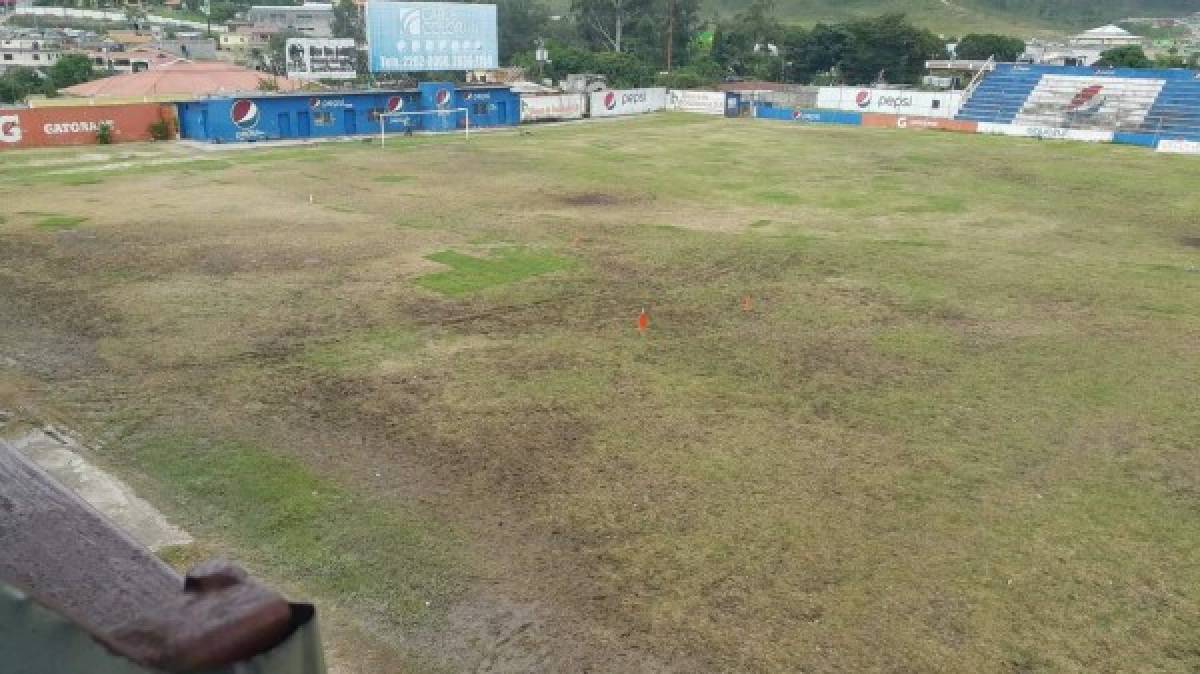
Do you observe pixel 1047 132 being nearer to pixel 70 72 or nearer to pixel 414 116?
pixel 414 116

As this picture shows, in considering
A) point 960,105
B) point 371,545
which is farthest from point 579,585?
point 960,105

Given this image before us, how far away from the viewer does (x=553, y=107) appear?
194ft

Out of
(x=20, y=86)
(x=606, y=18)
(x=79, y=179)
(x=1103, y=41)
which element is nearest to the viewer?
(x=79, y=179)

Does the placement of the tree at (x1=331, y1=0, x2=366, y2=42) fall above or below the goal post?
above

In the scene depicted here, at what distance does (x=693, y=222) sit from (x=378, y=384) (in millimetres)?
15142

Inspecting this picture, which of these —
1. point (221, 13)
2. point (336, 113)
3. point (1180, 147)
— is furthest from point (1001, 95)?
point (221, 13)

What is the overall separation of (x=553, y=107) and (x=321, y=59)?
1065 inches

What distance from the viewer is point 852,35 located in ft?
274

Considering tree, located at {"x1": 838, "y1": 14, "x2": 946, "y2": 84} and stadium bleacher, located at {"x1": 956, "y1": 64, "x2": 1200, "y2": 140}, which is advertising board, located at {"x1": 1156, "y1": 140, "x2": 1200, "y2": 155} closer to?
stadium bleacher, located at {"x1": 956, "y1": 64, "x2": 1200, "y2": 140}

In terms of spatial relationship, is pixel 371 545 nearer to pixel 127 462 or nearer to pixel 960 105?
pixel 127 462

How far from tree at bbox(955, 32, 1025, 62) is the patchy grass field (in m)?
80.0

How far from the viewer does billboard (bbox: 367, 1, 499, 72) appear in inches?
2174

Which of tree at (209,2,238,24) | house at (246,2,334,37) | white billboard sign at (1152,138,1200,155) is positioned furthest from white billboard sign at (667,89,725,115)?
tree at (209,2,238,24)

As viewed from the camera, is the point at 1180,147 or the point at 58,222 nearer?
the point at 58,222
